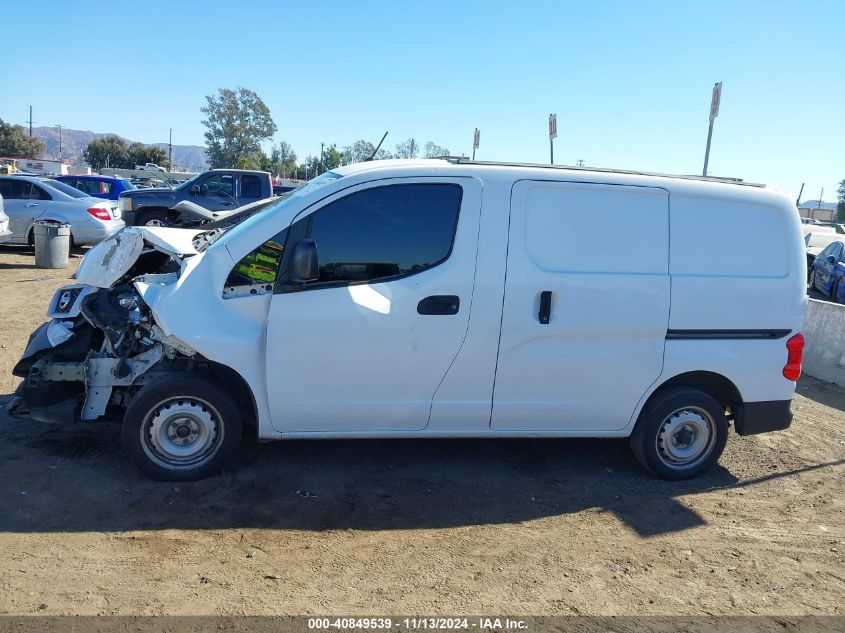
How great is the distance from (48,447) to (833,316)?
8300 millimetres

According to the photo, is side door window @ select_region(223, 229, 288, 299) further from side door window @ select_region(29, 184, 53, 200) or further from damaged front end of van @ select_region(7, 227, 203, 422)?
side door window @ select_region(29, 184, 53, 200)

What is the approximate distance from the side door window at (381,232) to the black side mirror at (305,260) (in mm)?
133

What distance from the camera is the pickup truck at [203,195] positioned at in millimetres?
15680

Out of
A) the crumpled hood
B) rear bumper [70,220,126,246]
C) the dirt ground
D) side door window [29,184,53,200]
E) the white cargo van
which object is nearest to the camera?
the dirt ground

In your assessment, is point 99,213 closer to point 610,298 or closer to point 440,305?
point 440,305

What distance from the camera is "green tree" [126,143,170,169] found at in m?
73.1

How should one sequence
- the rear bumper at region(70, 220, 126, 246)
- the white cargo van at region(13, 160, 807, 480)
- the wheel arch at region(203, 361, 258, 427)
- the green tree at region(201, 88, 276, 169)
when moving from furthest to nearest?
1. the green tree at region(201, 88, 276, 169)
2. the rear bumper at region(70, 220, 126, 246)
3. the wheel arch at region(203, 361, 258, 427)
4. the white cargo van at region(13, 160, 807, 480)

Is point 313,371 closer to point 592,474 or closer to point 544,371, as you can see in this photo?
point 544,371

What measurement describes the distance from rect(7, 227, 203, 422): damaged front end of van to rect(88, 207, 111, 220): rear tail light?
10844mm

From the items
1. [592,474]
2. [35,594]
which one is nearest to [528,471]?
[592,474]

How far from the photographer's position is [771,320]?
16.3 ft

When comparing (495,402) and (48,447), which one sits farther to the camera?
(48,447)

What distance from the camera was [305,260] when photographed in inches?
166

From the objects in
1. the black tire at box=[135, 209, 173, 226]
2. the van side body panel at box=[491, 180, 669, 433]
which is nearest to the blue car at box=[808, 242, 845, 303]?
the van side body panel at box=[491, 180, 669, 433]
